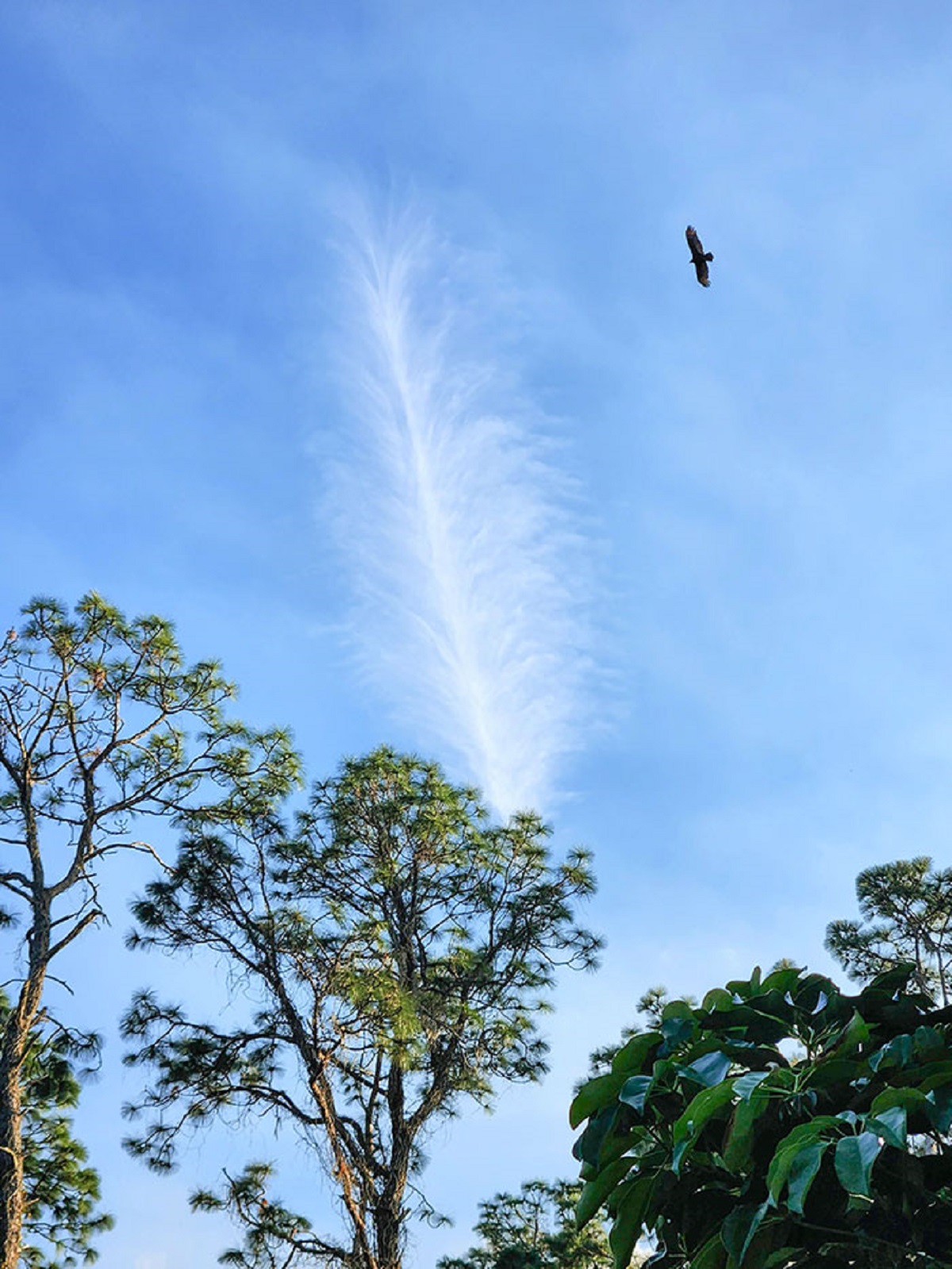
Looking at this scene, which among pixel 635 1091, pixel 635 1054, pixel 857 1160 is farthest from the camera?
pixel 635 1054

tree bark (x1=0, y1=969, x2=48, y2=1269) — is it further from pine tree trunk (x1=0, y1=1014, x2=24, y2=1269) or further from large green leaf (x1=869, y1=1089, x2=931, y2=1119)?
large green leaf (x1=869, y1=1089, x2=931, y2=1119)

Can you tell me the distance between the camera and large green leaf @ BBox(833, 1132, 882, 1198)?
152 centimetres

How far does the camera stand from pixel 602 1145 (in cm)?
208

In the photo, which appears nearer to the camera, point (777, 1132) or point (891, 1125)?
point (891, 1125)

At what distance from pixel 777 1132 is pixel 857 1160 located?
34 centimetres

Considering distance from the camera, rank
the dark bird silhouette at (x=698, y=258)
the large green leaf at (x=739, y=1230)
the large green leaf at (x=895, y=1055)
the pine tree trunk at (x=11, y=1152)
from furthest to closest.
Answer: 1. the pine tree trunk at (x=11, y=1152)
2. the dark bird silhouette at (x=698, y=258)
3. the large green leaf at (x=895, y=1055)
4. the large green leaf at (x=739, y=1230)

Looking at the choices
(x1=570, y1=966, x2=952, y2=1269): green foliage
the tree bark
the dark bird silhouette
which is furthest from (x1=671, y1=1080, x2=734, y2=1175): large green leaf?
the tree bark

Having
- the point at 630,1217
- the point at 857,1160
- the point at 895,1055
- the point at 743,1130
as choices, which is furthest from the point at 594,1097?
→ the point at 857,1160

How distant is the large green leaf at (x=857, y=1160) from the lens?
1516 mm

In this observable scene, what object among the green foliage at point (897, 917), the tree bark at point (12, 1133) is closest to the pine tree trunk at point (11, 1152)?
the tree bark at point (12, 1133)

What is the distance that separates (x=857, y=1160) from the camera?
5.13 feet

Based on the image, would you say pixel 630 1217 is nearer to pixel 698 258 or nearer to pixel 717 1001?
pixel 717 1001

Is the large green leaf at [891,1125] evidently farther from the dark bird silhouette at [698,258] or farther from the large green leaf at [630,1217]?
the dark bird silhouette at [698,258]

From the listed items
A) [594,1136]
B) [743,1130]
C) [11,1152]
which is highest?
[11,1152]
